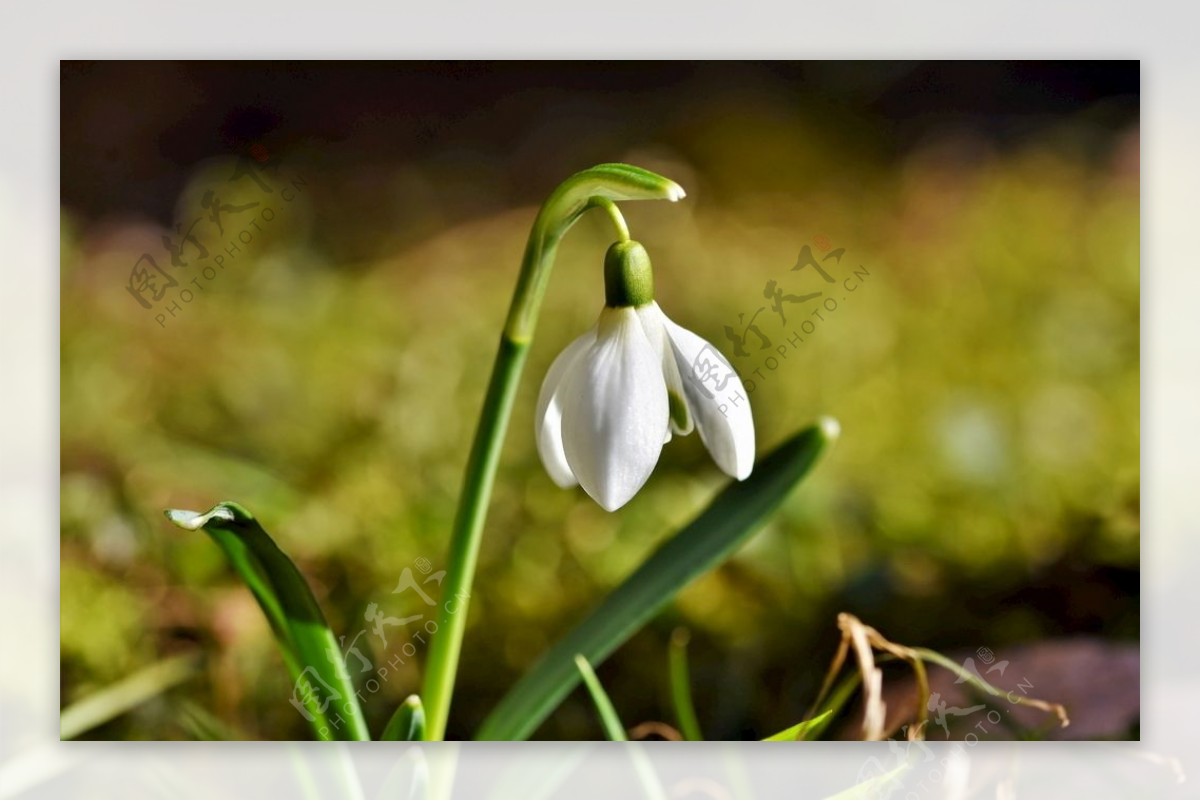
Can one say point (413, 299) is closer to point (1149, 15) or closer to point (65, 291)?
point (65, 291)

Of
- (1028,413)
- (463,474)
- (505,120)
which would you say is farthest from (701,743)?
(505,120)

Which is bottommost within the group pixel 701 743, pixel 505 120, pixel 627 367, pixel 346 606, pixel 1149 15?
pixel 701 743

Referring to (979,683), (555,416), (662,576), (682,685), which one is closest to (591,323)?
(555,416)

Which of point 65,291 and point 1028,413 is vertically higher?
point 65,291

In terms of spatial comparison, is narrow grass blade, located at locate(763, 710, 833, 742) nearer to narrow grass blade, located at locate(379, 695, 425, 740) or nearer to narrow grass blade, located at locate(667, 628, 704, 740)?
narrow grass blade, located at locate(667, 628, 704, 740)

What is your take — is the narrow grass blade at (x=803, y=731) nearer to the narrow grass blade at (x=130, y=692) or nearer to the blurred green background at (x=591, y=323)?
the blurred green background at (x=591, y=323)

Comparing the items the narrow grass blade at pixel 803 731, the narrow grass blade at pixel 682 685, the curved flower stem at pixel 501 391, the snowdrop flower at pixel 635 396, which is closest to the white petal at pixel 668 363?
the snowdrop flower at pixel 635 396

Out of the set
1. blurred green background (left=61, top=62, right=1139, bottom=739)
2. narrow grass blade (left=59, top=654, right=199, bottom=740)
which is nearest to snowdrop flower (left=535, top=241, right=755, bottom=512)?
blurred green background (left=61, top=62, right=1139, bottom=739)
